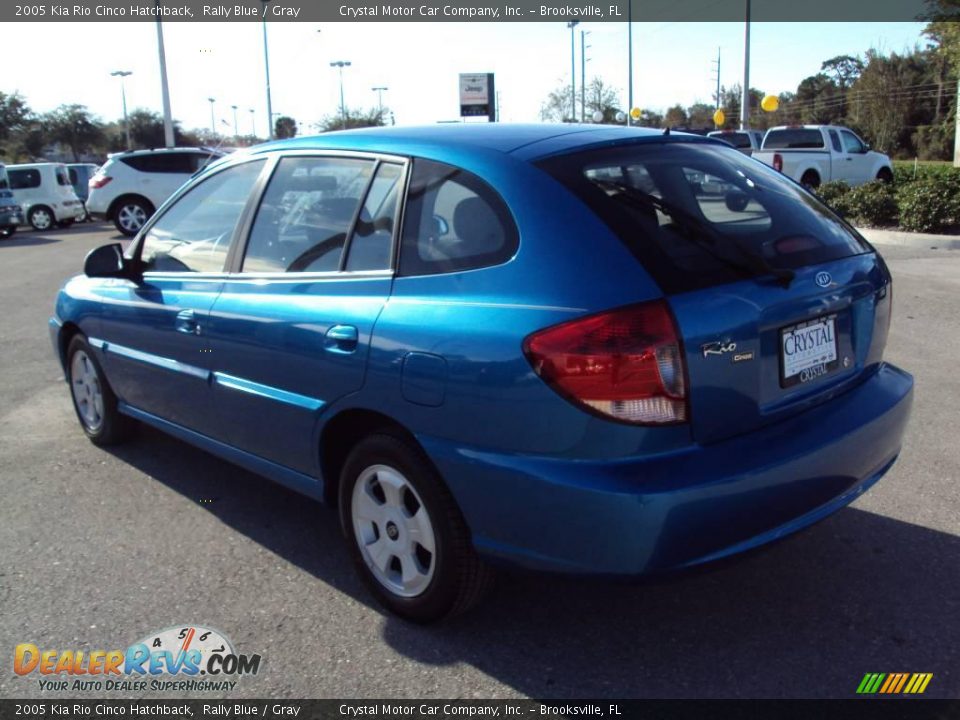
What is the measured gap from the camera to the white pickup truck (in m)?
21.3

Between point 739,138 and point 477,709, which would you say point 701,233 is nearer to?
point 477,709

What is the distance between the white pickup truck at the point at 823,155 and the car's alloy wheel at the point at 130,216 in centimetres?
1449

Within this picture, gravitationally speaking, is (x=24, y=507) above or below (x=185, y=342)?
below

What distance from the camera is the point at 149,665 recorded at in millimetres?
3018

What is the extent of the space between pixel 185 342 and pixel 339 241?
107cm

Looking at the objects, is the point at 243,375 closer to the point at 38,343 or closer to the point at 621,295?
the point at 621,295

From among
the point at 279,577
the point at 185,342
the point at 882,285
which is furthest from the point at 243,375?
the point at 882,285

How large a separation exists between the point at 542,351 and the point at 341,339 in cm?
90

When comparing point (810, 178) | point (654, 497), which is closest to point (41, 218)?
point (810, 178)

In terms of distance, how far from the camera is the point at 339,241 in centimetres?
340

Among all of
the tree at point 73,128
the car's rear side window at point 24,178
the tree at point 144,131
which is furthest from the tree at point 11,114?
the car's rear side window at point 24,178

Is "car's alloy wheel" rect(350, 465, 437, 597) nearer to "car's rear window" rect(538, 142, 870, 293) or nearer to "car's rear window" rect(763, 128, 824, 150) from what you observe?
"car's rear window" rect(538, 142, 870, 293)

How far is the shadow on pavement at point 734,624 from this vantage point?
9.07ft

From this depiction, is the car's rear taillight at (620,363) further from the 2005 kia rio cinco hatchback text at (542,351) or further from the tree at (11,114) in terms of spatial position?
the tree at (11,114)
